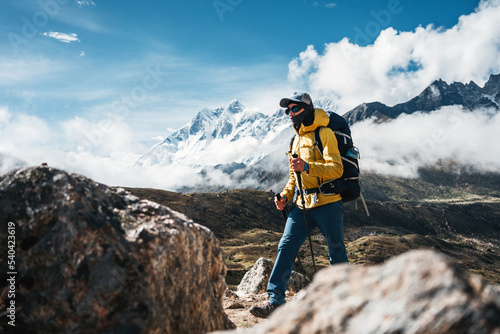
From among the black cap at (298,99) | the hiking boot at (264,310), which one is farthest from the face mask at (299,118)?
the hiking boot at (264,310)

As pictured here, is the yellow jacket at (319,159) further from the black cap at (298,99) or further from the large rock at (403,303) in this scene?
the large rock at (403,303)

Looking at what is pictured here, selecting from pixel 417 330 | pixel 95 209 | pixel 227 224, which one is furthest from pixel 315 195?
pixel 227 224

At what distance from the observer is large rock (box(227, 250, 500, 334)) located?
2.41 meters

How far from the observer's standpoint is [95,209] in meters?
4.85

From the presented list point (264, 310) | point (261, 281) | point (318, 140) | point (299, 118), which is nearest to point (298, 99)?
point (299, 118)

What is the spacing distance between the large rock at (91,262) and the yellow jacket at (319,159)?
11.0ft

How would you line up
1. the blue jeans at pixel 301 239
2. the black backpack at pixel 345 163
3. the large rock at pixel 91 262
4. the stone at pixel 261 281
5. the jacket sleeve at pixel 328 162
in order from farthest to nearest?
the stone at pixel 261 281, the black backpack at pixel 345 163, the blue jeans at pixel 301 239, the jacket sleeve at pixel 328 162, the large rock at pixel 91 262

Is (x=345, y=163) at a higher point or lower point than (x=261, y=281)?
higher

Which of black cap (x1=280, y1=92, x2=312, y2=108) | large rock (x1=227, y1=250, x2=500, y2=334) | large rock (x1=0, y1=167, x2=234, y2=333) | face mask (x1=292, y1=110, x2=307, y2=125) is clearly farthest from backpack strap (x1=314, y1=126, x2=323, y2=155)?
large rock (x1=227, y1=250, x2=500, y2=334)

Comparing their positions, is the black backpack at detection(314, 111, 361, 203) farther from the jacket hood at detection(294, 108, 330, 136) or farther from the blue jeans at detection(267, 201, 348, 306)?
the blue jeans at detection(267, 201, 348, 306)

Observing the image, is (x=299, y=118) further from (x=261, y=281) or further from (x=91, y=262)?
(x=261, y=281)

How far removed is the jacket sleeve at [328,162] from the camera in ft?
23.8

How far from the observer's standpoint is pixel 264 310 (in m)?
7.96

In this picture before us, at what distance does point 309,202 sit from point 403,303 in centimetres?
519
